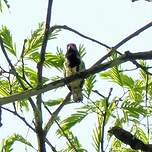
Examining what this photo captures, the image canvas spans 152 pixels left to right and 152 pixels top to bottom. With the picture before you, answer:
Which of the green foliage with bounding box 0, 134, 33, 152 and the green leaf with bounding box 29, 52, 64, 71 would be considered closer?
the green foliage with bounding box 0, 134, 33, 152

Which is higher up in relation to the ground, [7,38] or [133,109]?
[7,38]

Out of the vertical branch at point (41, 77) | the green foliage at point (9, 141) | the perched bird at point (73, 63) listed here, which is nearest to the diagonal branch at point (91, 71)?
the vertical branch at point (41, 77)

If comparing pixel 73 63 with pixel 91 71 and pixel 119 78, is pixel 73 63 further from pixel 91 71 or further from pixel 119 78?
pixel 91 71

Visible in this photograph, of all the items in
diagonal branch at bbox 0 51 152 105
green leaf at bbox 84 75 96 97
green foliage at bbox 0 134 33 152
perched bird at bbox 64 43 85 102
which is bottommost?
diagonal branch at bbox 0 51 152 105

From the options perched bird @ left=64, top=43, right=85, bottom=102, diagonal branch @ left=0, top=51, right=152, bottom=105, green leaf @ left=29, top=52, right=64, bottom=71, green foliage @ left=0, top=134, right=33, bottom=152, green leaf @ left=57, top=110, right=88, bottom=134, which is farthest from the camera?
perched bird @ left=64, top=43, right=85, bottom=102

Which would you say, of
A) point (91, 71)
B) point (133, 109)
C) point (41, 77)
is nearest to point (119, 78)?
point (133, 109)

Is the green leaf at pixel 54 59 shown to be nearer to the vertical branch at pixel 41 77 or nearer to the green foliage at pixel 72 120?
the green foliage at pixel 72 120

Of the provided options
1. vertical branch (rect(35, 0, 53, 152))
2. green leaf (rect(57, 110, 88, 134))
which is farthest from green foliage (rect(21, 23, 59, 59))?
vertical branch (rect(35, 0, 53, 152))

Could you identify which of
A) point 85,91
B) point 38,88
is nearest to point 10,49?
point 85,91

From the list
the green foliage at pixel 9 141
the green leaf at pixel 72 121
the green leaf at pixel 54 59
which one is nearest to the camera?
the green foliage at pixel 9 141

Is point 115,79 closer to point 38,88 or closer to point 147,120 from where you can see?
point 147,120

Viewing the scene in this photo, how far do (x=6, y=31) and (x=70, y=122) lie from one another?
0.83m

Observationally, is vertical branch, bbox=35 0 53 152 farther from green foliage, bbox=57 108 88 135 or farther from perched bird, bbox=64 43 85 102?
perched bird, bbox=64 43 85 102

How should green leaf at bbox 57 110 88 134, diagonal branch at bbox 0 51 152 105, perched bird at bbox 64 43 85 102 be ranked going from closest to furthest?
diagonal branch at bbox 0 51 152 105
green leaf at bbox 57 110 88 134
perched bird at bbox 64 43 85 102
